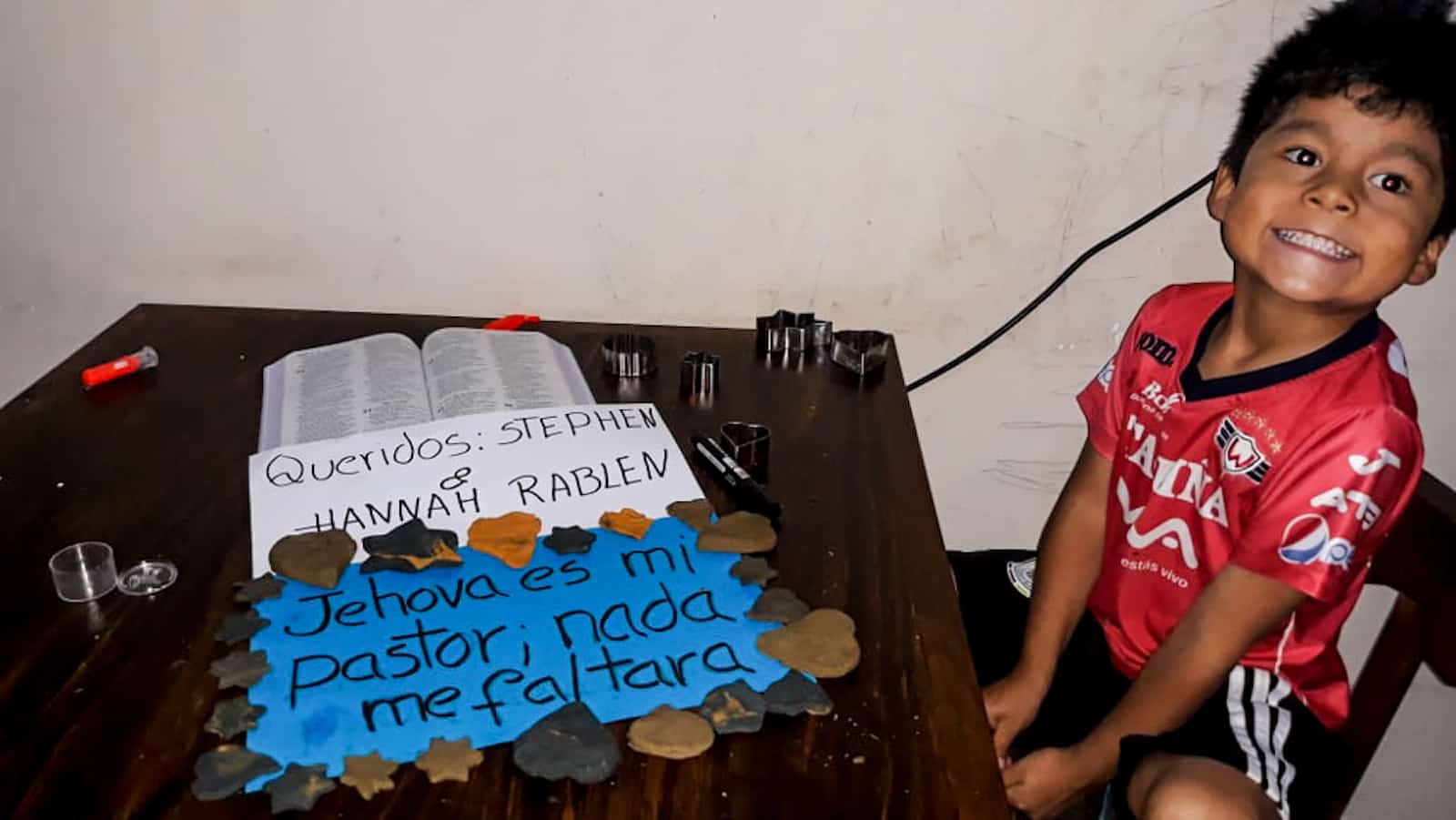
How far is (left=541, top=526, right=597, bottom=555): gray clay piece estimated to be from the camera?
657mm

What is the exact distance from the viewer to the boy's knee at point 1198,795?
0.64m

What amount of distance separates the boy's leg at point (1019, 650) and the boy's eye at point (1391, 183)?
438mm

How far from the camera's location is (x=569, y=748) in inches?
19.6

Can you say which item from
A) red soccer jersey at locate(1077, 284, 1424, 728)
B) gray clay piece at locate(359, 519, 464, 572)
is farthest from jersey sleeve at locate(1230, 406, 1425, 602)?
gray clay piece at locate(359, 519, 464, 572)

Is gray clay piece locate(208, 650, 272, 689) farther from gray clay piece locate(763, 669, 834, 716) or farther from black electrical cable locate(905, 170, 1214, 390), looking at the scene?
black electrical cable locate(905, 170, 1214, 390)

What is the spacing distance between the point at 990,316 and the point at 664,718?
809 mm

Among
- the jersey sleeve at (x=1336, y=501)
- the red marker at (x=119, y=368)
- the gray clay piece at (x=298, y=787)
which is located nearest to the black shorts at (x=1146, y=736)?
the jersey sleeve at (x=1336, y=501)

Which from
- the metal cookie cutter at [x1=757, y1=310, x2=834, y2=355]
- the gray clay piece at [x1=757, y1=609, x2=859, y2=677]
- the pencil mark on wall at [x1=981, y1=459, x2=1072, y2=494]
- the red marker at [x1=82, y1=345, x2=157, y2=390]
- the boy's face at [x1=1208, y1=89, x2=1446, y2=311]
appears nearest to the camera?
the gray clay piece at [x1=757, y1=609, x2=859, y2=677]

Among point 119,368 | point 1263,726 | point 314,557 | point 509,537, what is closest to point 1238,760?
point 1263,726

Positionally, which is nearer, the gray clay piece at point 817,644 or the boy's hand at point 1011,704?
the gray clay piece at point 817,644

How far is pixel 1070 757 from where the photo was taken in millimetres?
811

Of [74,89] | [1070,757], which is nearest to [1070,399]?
[1070,757]

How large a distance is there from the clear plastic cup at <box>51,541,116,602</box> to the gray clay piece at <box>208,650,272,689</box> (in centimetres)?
11

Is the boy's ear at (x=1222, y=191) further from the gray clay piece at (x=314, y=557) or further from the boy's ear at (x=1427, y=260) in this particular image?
the gray clay piece at (x=314, y=557)
